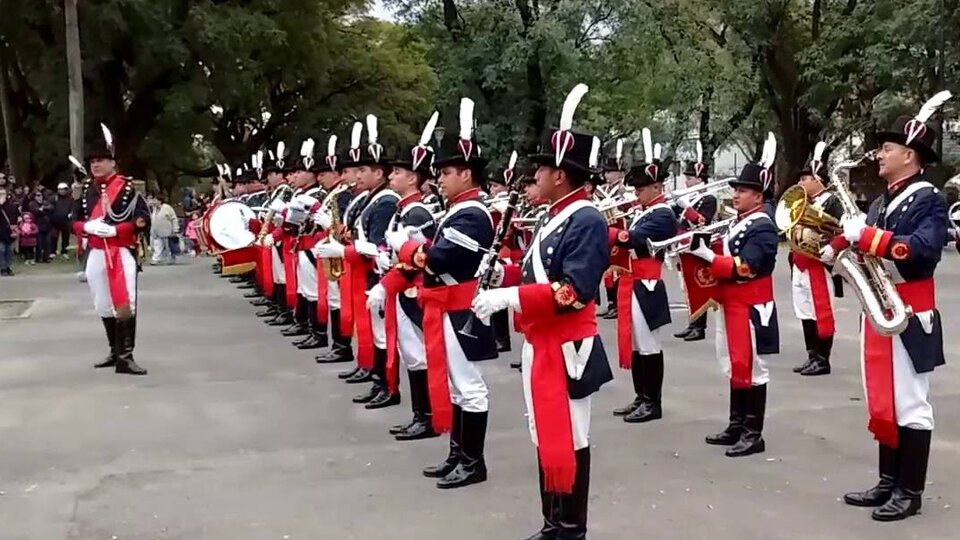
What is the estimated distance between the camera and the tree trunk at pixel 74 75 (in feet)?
84.3

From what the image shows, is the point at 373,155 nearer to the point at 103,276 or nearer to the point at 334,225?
the point at 334,225

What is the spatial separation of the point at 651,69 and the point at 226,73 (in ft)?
39.7

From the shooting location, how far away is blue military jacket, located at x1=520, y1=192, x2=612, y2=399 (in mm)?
4902

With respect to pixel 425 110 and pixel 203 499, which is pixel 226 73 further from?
pixel 203 499

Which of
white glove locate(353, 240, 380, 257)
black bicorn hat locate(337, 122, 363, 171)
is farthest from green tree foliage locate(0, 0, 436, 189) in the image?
white glove locate(353, 240, 380, 257)

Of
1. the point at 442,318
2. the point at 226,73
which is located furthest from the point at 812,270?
the point at 226,73

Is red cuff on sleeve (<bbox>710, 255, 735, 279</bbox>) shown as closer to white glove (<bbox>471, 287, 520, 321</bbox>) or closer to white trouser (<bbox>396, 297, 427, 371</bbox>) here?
white trouser (<bbox>396, 297, 427, 371</bbox>)

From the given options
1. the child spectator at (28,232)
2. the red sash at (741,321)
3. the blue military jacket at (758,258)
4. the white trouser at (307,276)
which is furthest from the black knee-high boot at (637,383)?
the child spectator at (28,232)

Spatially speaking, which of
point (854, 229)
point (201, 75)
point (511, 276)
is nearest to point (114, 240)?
point (511, 276)

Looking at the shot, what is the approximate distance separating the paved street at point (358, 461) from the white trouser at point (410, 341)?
0.57 meters

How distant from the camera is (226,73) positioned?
99.1ft

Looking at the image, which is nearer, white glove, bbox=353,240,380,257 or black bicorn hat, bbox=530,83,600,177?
black bicorn hat, bbox=530,83,600,177

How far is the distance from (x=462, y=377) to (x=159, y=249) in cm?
1952

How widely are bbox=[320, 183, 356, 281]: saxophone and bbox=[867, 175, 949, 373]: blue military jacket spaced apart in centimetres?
509
